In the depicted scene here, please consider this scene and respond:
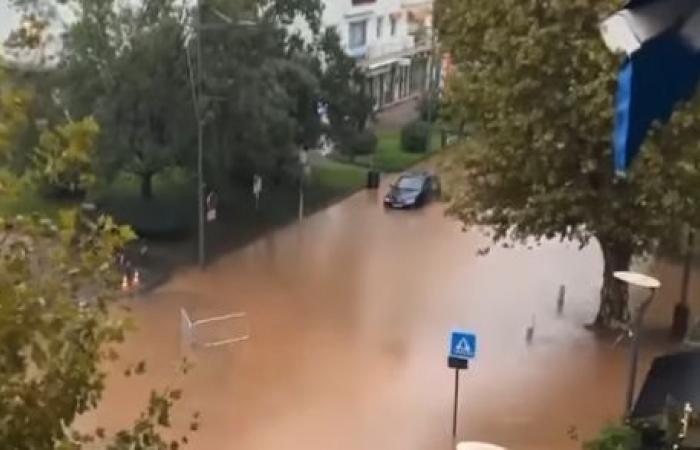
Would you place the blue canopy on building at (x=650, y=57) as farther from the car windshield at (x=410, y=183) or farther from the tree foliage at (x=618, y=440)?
the car windshield at (x=410, y=183)

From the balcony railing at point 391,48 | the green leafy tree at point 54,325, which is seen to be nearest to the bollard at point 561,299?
the green leafy tree at point 54,325

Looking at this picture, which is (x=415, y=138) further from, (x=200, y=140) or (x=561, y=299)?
(x=561, y=299)

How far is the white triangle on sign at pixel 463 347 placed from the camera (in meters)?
15.6

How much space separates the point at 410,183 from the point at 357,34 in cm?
1198

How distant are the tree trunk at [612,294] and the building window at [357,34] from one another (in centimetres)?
2340

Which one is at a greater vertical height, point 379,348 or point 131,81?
point 131,81

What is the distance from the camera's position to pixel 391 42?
157 feet

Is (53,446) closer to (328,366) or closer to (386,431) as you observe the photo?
(386,431)

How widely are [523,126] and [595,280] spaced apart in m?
7.47

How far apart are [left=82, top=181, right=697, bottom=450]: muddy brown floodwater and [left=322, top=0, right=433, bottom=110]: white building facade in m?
16.2

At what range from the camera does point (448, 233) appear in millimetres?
29953

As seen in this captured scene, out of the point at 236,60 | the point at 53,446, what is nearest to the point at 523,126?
the point at 236,60

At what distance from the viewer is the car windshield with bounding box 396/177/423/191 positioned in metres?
33.4

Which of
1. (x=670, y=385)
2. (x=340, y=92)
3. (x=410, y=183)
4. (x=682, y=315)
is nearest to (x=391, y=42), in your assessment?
(x=410, y=183)
